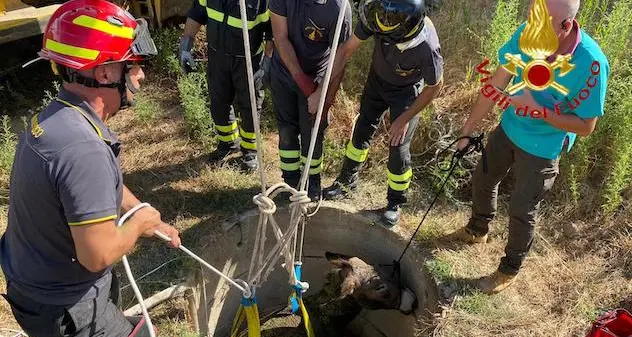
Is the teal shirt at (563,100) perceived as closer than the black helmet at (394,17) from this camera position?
Yes

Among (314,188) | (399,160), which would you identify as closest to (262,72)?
(314,188)

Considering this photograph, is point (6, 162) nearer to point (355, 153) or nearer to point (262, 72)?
point (262, 72)

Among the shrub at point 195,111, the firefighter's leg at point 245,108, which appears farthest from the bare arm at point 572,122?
the shrub at point 195,111

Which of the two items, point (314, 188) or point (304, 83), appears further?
point (314, 188)

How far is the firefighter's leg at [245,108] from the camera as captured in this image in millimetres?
4027

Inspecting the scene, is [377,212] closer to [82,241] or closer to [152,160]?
[152,160]

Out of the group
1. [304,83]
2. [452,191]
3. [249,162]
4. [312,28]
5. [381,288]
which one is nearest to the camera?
[312,28]

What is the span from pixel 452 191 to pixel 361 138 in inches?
35.0

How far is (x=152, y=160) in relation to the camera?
15.4ft

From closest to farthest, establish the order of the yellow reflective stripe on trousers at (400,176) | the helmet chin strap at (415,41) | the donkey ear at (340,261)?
the helmet chin strap at (415,41), the yellow reflective stripe on trousers at (400,176), the donkey ear at (340,261)

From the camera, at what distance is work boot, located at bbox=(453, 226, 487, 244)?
12.9ft

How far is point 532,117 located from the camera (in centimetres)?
285

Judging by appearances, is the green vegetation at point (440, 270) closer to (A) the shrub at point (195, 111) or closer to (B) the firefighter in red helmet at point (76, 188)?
(B) the firefighter in red helmet at point (76, 188)

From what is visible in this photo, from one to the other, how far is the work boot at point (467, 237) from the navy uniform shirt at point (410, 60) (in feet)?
3.77
